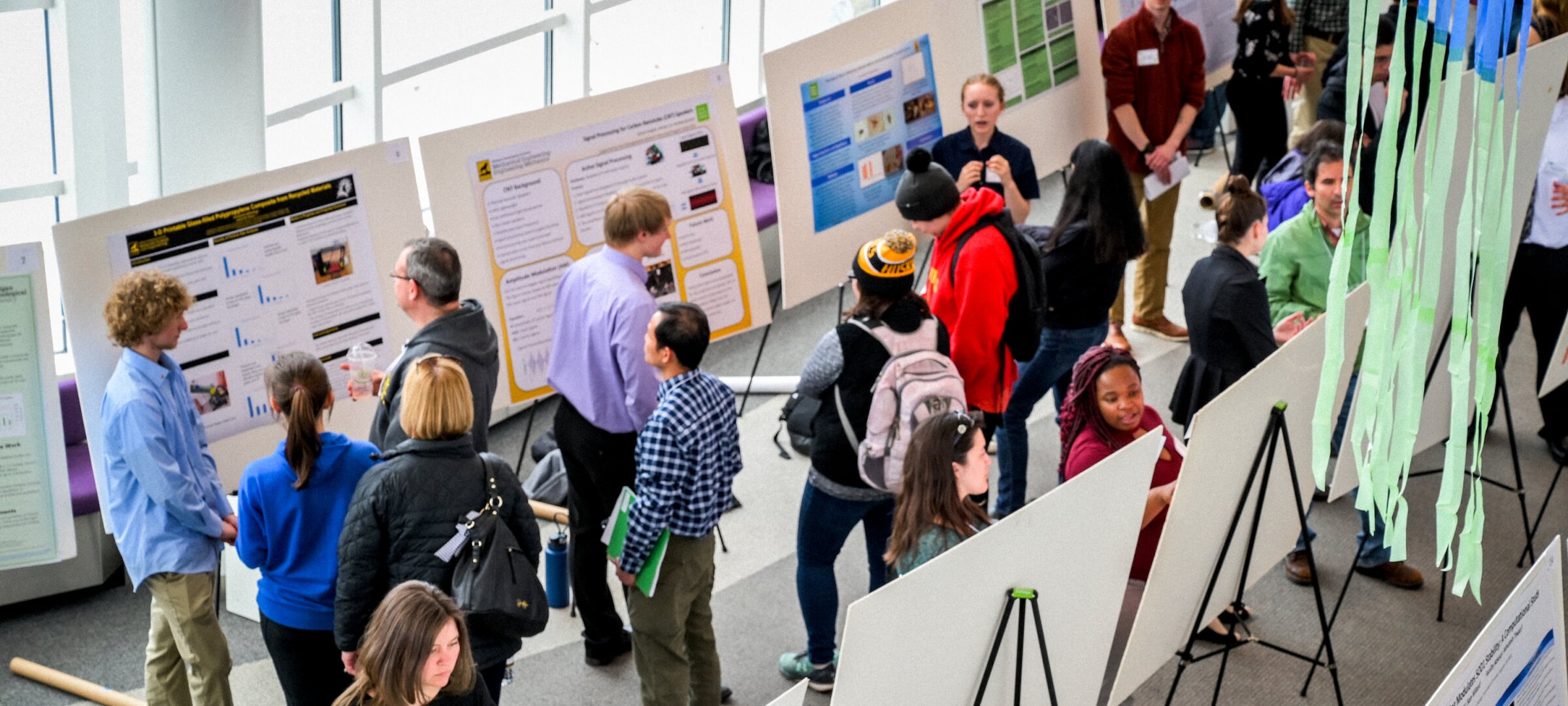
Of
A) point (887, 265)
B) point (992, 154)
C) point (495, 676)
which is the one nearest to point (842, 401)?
point (887, 265)

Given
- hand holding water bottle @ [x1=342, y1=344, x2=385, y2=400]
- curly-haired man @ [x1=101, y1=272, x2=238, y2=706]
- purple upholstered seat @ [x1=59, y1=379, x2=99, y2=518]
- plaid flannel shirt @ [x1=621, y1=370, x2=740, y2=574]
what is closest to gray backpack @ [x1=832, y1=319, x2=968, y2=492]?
plaid flannel shirt @ [x1=621, y1=370, x2=740, y2=574]

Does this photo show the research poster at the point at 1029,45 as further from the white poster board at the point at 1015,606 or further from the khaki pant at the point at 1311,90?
the white poster board at the point at 1015,606

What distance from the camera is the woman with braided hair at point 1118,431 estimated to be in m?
3.46

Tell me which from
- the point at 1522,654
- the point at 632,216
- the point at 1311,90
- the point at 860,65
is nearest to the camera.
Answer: the point at 1522,654

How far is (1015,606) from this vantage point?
2635mm

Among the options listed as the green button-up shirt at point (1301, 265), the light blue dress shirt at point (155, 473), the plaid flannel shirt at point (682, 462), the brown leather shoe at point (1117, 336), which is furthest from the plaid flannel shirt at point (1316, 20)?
the light blue dress shirt at point (155, 473)

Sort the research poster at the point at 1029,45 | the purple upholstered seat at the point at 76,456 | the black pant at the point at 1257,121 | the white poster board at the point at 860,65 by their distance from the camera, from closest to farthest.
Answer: the purple upholstered seat at the point at 76,456 < the white poster board at the point at 860,65 < the research poster at the point at 1029,45 < the black pant at the point at 1257,121

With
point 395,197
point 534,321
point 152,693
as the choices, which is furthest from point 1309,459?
point 152,693

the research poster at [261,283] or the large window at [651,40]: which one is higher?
the large window at [651,40]

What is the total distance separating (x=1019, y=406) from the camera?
4.84 metres

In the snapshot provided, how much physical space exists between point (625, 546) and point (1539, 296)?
11.8ft

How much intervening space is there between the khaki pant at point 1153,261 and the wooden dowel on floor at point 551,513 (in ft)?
9.18

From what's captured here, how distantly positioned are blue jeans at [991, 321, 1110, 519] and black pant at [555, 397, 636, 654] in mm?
1434

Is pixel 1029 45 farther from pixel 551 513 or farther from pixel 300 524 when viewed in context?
pixel 300 524
